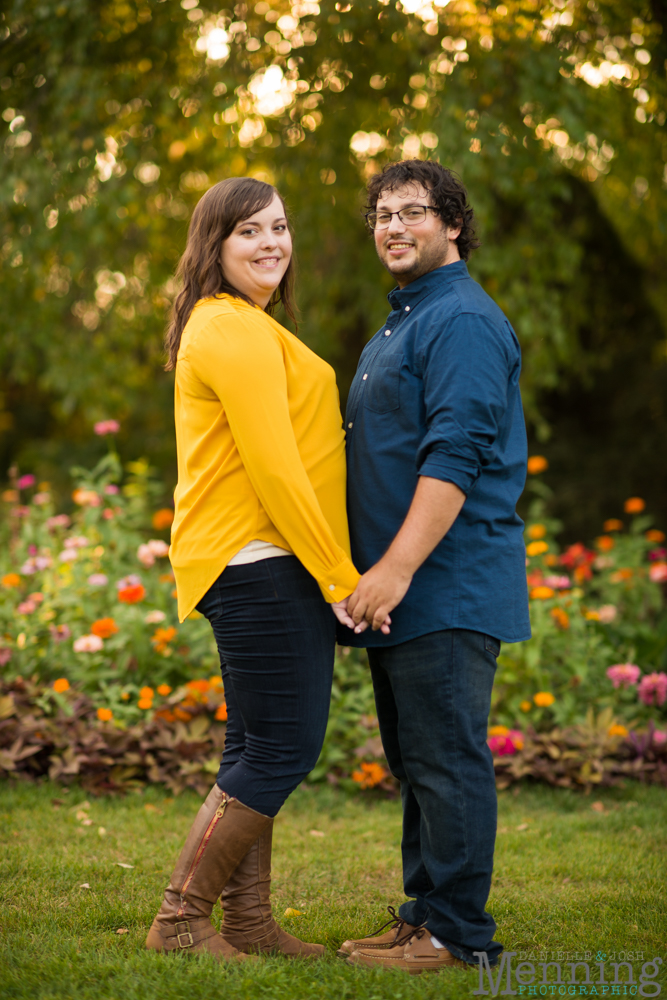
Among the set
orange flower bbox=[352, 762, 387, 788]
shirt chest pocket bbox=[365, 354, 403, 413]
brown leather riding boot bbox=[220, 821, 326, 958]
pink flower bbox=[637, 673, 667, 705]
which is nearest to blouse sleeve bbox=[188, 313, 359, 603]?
shirt chest pocket bbox=[365, 354, 403, 413]

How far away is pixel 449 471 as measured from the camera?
204 cm

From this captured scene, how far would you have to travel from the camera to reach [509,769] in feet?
12.4

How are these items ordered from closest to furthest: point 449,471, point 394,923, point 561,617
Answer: point 449,471
point 394,923
point 561,617

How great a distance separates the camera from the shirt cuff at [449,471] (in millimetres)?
2039

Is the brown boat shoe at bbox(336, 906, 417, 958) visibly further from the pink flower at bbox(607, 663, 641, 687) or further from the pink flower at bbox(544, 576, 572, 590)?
the pink flower at bbox(544, 576, 572, 590)

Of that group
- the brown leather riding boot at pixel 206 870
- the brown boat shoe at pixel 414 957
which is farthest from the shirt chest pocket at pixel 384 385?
the brown boat shoe at pixel 414 957

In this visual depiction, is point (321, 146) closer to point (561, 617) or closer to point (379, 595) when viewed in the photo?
point (561, 617)

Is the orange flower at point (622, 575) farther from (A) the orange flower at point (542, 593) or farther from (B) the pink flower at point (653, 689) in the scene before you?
(A) the orange flower at point (542, 593)

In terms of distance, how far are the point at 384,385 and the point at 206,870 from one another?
1.27m

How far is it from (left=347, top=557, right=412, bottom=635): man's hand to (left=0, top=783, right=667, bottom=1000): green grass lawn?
33.7 inches

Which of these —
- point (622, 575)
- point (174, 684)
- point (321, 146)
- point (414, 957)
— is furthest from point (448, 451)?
point (321, 146)

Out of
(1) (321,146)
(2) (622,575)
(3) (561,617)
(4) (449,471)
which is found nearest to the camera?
(4) (449,471)

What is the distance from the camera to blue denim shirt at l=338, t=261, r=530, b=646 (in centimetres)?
207

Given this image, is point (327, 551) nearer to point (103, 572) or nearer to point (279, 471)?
point (279, 471)
